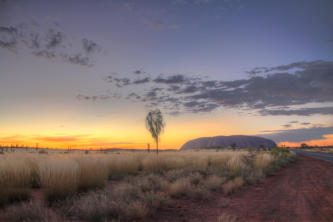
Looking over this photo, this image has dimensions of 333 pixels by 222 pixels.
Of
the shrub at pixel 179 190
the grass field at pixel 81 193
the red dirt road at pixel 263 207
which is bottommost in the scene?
the red dirt road at pixel 263 207

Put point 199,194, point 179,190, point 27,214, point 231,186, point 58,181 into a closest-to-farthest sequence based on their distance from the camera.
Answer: point 27,214, point 58,181, point 199,194, point 179,190, point 231,186

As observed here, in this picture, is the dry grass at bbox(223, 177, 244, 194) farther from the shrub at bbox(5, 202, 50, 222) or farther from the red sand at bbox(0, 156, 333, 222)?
the shrub at bbox(5, 202, 50, 222)

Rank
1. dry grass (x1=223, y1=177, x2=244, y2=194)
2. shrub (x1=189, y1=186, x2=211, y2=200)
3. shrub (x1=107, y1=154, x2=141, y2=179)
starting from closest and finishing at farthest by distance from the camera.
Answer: shrub (x1=189, y1=186, x2=211, y2=200) < dry grass (x1=223, y1=177, x2=244, y2=194) < shrub (x1=107, y1=154, x2=141, y2=179)

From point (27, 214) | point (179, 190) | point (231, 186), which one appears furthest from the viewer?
point (231, 186)

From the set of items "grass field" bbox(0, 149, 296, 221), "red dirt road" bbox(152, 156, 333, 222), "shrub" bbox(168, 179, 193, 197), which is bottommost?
"red dirt road" bbox(152, 156, 333, 222)

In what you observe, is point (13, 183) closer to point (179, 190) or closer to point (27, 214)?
point (27, 214)

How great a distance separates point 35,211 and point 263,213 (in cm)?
548

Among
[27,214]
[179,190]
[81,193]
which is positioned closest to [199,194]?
[179,190]

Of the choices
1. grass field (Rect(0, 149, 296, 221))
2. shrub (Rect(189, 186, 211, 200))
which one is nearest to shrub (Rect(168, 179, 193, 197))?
grass field (Rect(0, 149, 296, 221))

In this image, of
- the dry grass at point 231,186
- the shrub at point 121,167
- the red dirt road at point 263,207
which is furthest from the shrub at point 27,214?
the dry grass at point 231,186

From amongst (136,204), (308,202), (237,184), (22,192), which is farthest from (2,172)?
(308,202)

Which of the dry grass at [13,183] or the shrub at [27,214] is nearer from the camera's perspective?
the shrub at [27,214]

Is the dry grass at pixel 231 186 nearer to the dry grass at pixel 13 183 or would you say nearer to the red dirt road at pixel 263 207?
the red dirt road at pixel 263 207

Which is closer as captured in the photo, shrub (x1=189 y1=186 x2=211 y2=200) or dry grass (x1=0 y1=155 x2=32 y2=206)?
dry grass (x1=0 y1=155 x2=32 y2=206)
